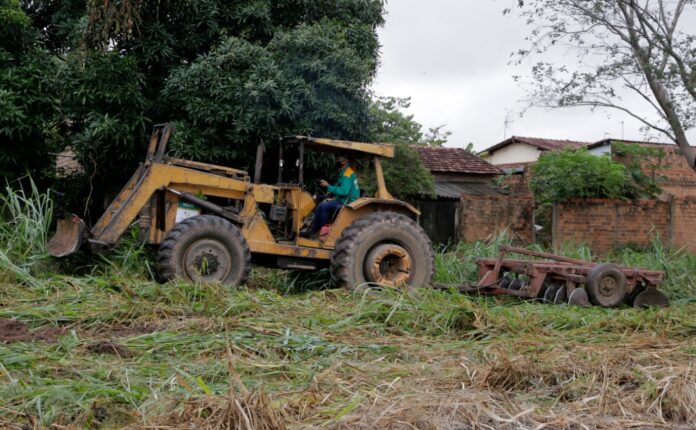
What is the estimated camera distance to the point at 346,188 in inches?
421

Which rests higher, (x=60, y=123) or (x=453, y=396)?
(x=60, y=123)

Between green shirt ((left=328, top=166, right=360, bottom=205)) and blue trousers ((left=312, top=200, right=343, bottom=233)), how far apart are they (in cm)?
10

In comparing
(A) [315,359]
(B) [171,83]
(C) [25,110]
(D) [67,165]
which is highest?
(B) [171,83]

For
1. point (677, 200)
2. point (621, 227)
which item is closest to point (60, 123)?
point (621, 227)

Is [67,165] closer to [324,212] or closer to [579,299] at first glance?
[324,212]

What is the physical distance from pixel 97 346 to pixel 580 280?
6.25m

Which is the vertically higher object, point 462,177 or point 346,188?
point 462,177

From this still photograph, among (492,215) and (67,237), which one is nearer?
(67,237)

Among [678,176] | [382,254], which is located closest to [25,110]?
[382,254]

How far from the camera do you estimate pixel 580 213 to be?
1645cm

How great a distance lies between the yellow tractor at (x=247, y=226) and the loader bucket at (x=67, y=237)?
15mm

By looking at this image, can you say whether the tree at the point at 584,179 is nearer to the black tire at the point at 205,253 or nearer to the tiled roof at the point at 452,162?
the tiled roof at the point at 452,162

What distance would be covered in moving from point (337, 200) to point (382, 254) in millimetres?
1013

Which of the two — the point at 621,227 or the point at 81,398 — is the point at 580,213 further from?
the point at 81,398
